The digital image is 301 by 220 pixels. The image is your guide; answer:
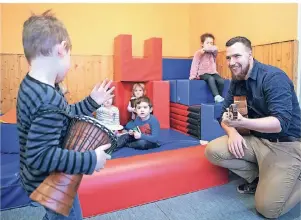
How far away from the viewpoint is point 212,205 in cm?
191

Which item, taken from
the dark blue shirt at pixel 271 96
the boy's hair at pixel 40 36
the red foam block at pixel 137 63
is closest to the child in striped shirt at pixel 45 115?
the boy's hair at pixel 40 36

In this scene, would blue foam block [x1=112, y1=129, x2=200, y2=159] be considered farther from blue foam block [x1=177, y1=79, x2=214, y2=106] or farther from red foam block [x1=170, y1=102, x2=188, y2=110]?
blue foam block [x1=177, y1=79, x2=214, y2=106]

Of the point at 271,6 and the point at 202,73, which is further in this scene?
the point at 202,73

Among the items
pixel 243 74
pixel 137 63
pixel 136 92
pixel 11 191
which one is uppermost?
pixel 137 63

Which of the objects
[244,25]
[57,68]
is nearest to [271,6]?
[244,25]

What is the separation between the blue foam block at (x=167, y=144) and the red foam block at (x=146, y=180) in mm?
366

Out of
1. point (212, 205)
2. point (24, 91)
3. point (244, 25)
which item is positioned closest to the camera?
point (24, 91)

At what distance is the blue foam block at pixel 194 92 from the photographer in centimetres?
362

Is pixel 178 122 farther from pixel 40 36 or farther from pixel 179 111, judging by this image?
pixel 40 36

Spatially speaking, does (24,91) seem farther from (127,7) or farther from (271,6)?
(127,7)

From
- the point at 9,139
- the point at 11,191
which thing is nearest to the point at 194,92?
the point at 9,139

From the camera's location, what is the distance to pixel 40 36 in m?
0.97

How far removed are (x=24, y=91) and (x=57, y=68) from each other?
0.14 m

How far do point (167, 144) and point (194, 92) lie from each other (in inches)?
42.2
